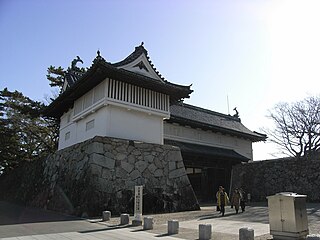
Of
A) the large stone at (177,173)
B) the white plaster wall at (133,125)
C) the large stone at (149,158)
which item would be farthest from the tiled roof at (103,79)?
the large stone at (177,173)

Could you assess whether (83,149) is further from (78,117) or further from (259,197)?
(259,197)

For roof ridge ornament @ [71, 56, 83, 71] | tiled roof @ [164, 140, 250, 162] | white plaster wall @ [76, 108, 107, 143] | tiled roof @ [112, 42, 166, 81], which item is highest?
roof ridge ornament @ [71, 56, 83, 71]

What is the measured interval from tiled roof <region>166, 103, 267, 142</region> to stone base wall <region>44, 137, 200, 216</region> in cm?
680

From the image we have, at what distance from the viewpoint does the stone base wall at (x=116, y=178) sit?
13.2 m

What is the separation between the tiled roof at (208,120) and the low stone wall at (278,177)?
417 centimetres

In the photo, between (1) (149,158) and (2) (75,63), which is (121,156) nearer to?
(1) (149,158)

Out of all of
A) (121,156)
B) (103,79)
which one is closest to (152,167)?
(121,156)

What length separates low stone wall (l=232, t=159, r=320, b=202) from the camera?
64.6 feet

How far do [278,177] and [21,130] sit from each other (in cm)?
2529

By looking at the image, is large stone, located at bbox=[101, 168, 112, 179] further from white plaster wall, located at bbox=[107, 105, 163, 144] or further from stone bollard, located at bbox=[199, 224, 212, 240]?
stone bollard, located at bbox=[199, 224, 212, 240]

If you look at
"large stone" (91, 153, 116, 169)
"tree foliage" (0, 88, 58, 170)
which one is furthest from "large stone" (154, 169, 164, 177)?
"tree foliage" (0, 88, 58, 170)

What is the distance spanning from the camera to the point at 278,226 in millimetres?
7312

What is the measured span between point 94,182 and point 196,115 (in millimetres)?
16612

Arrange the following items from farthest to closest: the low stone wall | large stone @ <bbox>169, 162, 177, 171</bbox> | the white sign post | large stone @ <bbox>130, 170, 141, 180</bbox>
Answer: the low stone wall < large stone @ <bbox>169, 162, 177, 171</bbox> < large stone @ <bbox>130, 170, 141, 180</bbox> < the white sign post
